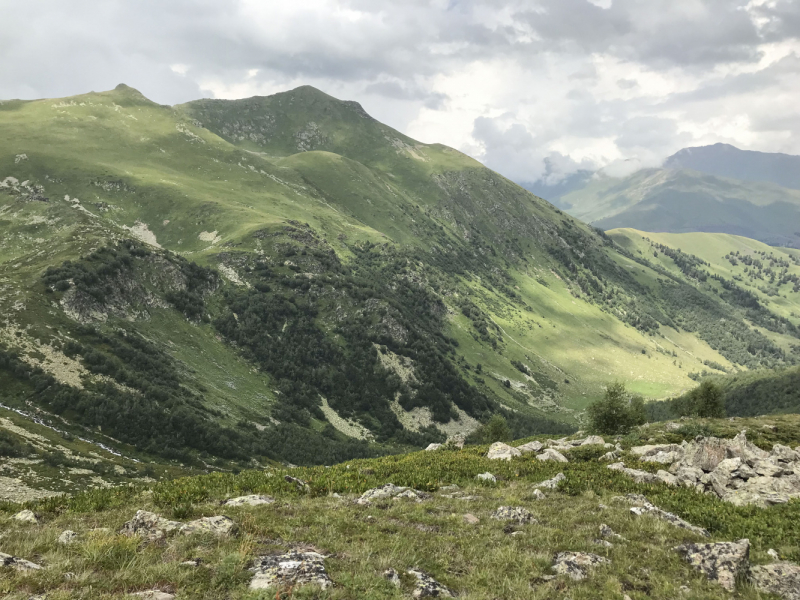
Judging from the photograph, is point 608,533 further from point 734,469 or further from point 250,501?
point 250,501

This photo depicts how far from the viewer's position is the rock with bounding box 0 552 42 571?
10.0 m

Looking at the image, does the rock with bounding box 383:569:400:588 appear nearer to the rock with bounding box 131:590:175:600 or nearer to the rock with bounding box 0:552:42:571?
the rock with bounding box 131:590:175:600

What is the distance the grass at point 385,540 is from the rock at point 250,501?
2.36ft

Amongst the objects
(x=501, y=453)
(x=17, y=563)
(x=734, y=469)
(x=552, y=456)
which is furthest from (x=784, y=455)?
(x=17, y=563)

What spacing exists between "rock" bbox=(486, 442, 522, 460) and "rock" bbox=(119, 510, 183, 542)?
22.5 metres

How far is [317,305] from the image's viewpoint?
7480 inches

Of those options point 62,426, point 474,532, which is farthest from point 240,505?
point 62,426

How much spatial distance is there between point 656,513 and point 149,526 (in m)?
19.3

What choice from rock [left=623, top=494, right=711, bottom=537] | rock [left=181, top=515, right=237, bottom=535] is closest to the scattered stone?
rock [left=623, top=494, right=711, bottom=537]

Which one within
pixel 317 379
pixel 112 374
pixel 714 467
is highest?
pixel 714 467

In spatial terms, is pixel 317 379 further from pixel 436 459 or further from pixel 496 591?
pixel 496 591

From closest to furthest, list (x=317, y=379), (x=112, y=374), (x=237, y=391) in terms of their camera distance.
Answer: (x=112, y=374), (x=237, y=391), (x=317, y=379)

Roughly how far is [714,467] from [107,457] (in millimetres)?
84274

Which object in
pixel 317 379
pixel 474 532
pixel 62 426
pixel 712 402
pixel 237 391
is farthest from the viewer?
pixel 317 379
